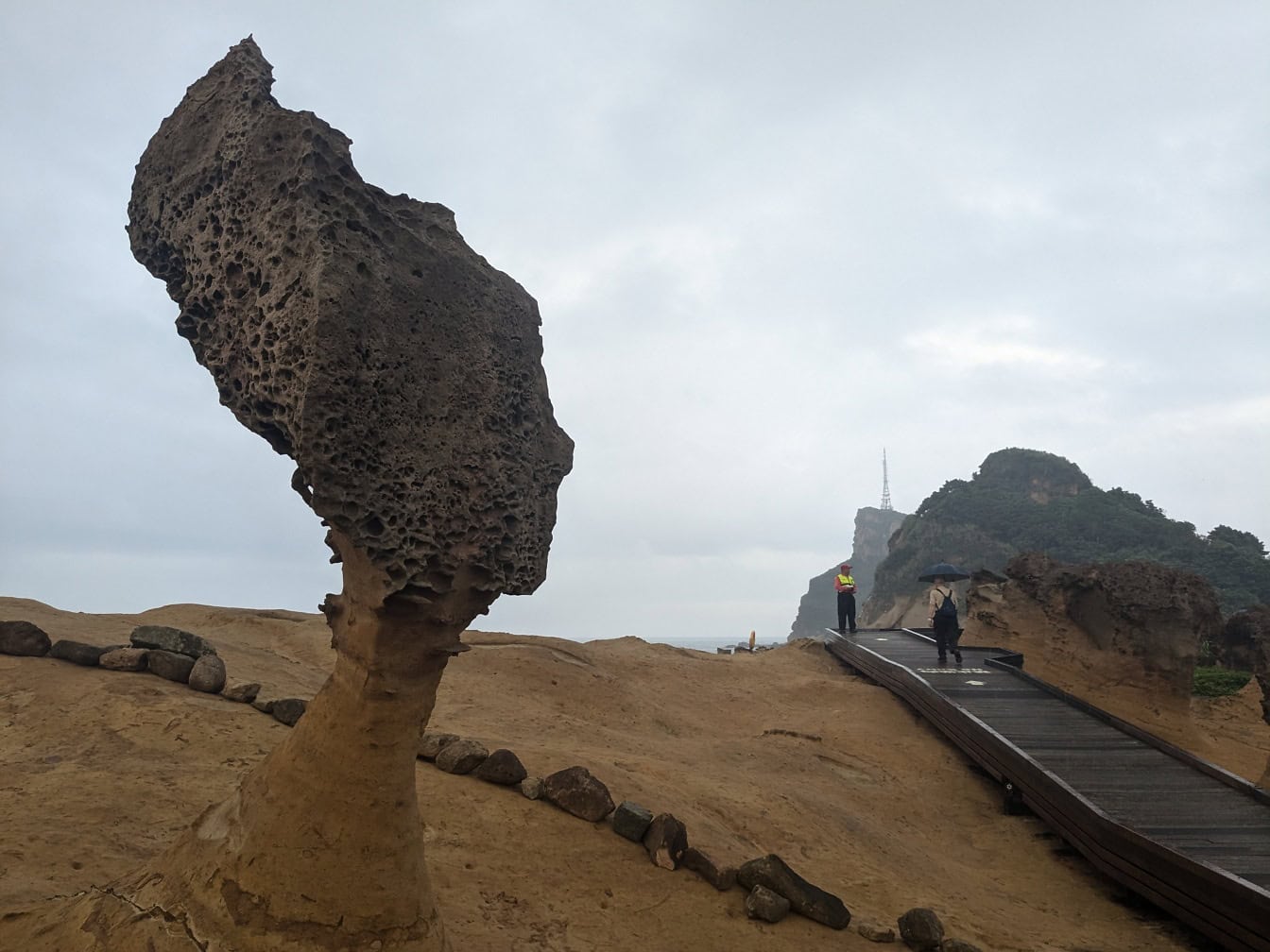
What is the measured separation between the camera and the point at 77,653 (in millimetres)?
6309

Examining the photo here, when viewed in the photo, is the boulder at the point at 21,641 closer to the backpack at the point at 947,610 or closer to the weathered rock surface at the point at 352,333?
the weathered rock surface at the point at 352,333

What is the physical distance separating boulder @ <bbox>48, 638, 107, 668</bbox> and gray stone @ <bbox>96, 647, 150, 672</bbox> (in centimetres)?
5

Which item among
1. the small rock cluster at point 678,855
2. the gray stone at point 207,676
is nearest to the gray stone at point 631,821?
the small rock cluster at point 678,855

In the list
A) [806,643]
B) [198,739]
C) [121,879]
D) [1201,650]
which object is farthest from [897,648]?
[121,879]

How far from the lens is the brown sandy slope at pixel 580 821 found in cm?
409

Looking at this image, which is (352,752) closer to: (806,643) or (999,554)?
(806,643)

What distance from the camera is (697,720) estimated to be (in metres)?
10.6

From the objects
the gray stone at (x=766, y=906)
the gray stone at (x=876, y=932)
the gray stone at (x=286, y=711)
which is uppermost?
the gray stone at (x=286, y=711)

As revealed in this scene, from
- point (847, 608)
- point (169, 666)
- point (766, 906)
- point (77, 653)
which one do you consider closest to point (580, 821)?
point (766, 906)

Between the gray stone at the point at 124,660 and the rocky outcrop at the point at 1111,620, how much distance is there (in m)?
13.1

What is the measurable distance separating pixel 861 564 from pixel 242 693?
313 ft

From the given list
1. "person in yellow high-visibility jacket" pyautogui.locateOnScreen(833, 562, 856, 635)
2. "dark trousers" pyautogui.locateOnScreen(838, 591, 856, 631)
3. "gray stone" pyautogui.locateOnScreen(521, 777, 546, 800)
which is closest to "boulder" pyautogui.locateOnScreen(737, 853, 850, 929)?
"gray stone" pyautogui.locateOnScreen(521, 777, 546, 800)

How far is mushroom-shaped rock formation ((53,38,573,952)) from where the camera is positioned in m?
3.02

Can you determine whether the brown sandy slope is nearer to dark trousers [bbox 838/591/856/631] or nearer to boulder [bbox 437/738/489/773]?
boulder [bbox 437/738/489/773]
